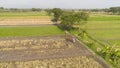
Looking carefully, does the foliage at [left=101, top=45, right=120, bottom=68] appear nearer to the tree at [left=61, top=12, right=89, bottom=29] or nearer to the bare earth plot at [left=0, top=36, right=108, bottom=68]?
the bare earth plot at [left=0, top=36, right=108, bottom=68]

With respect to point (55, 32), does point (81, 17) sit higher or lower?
higher

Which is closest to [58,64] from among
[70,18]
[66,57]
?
[66,57]

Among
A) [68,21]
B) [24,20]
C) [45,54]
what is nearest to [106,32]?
[68,21]

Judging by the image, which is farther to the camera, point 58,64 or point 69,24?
point 69,24

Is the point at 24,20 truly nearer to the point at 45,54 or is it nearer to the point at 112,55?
the point at 45,54

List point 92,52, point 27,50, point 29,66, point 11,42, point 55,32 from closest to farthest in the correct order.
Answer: point 29,66 → point 92,52 → point 27,50 → point 11,42 → point 55,32

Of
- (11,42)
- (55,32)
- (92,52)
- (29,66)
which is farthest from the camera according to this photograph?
(55,32)

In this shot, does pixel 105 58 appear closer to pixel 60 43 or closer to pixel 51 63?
pixel 51 63
